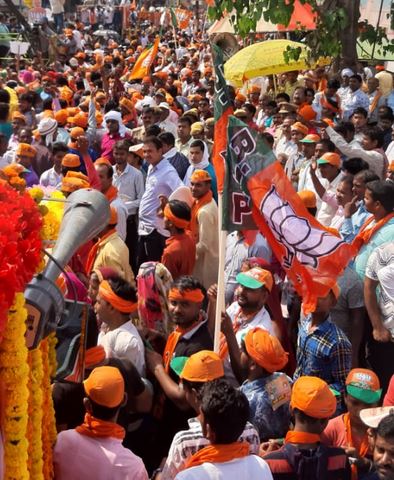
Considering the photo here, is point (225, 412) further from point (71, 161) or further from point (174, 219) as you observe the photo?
point (71, 161)

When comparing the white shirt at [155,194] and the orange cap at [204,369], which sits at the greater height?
the orange cap at [204,369]

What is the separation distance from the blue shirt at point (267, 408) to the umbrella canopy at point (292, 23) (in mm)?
7146

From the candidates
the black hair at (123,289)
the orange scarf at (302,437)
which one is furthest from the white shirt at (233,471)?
the black hair at (123,289)

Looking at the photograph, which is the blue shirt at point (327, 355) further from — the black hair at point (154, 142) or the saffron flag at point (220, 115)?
the black hair at point (154, 142)

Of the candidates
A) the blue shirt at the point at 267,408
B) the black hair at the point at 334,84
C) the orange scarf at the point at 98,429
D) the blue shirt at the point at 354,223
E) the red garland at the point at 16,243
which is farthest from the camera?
the black hair at the point at 334,84

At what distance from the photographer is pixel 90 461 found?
3.73m

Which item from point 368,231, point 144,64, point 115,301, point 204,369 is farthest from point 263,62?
point 204,369

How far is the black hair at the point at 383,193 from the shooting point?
6.11m

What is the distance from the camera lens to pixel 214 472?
3422mm

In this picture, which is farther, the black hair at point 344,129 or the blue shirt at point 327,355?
the black hair at point 344,129

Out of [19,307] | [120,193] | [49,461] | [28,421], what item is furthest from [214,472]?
[120,193]

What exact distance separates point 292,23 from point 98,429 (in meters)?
12.9

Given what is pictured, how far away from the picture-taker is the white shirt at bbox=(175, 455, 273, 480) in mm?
3398

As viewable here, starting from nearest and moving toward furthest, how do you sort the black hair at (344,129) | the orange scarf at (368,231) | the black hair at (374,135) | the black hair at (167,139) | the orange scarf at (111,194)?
1. the orange scarf at (368,231)
2. the orange scarf at (111,194)
3. the black hair at (374,135)
4. the black hair at (167,139)
5. the black hair at (344,129)
